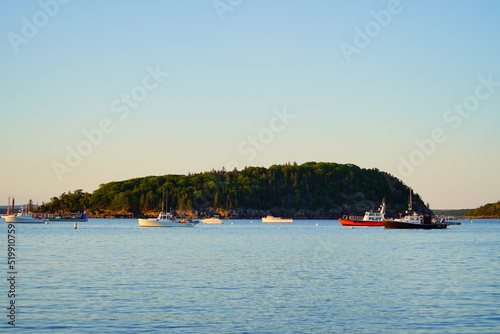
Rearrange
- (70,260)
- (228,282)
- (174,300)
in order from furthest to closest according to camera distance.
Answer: (70,260)
(228,282)
(174,300)

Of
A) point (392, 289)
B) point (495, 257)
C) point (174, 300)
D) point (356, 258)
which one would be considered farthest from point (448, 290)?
point (495, 257)

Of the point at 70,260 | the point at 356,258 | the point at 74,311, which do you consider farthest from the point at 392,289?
the point at 70,260

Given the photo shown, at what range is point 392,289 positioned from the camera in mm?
40656

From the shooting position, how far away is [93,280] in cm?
4456

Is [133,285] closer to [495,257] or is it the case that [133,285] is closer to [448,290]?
[448,290]

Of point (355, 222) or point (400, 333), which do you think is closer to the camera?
point (400, 333)

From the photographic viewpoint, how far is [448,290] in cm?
4019

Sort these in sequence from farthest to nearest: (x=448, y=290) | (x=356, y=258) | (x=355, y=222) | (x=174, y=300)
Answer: (x=355, y=222) < (x=356, y=258) < (x=448, y=290) < (x=174, y=300)

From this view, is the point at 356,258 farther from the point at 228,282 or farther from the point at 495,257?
the point at 228,282

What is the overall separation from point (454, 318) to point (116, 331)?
1570 cm

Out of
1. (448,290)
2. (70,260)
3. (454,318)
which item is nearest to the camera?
(454,318)

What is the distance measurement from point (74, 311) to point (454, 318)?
18.3m

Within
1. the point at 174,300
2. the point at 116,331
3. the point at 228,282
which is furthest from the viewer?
the point at 228,282

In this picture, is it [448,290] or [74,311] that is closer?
[74,311]
